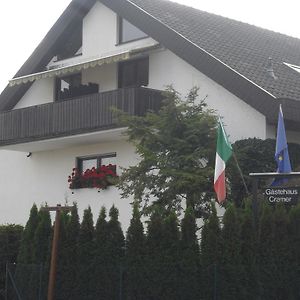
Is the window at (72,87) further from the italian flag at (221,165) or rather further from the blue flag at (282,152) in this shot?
the italian flag at (221,165)

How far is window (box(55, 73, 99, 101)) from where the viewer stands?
26.3 m

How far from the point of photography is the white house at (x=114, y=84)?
2159cm

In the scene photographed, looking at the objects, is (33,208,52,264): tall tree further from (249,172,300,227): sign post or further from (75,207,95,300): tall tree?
(249,172,300,227): sign post

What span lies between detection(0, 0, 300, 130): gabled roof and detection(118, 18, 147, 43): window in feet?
1.71

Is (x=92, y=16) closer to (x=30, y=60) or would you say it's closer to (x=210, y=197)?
(x=30, y=60)

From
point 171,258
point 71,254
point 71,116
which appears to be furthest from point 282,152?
point 71,116

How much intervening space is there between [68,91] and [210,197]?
421 inches

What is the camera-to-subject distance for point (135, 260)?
15367mm

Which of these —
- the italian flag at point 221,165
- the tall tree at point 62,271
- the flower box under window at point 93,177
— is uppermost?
the flower box under window at point 93,177

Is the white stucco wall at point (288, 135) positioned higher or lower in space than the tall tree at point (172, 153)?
higher

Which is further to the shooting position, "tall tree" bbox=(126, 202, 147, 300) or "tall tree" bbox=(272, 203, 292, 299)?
"tall tree" bbox=(126, 202, 147, 300)

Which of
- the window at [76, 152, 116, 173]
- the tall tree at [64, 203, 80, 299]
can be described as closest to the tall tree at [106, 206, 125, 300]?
the tall tree at [64, 203, 80, 299]

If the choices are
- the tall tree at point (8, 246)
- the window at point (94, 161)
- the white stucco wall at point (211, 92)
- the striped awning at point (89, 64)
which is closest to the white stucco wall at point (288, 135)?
the white stucco wall at point (211, 92)

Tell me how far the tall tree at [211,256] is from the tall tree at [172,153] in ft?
9.83
